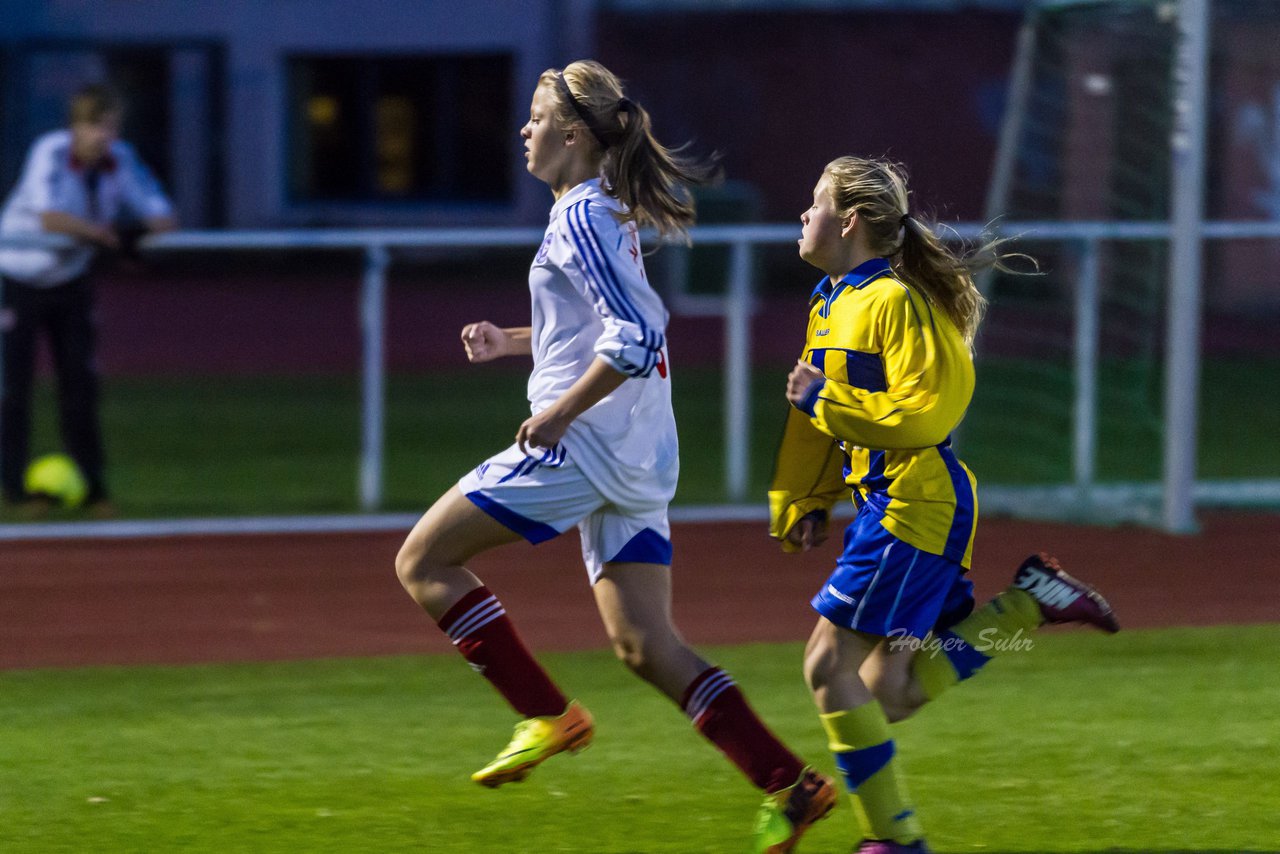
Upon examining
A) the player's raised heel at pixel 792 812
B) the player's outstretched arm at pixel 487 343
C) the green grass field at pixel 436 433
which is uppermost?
the player's outstretched arm at pixel 487 343

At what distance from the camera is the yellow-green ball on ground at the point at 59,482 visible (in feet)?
34.2

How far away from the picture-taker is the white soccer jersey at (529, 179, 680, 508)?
14.3 ft

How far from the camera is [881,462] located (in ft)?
14.3

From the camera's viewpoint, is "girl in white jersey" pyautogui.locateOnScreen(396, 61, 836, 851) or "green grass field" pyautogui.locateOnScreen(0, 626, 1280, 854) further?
"green grass field" pyautogui.locateOnScreen(0, 626, 1280, 854)

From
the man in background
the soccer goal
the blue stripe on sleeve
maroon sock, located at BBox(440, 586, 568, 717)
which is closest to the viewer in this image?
the blue stripe on sleeve

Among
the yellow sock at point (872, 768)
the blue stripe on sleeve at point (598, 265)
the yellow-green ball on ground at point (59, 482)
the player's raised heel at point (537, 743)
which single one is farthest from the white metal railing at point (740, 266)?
the yellow sock at point (872, 768)

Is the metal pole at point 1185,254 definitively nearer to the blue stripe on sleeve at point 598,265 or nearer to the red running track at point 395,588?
the red running track at point 395,588

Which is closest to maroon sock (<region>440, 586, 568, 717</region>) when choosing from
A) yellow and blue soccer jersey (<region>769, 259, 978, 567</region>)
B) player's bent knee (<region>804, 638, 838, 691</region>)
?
player's bent knee (<region>804, 638, 838, 691</region>)

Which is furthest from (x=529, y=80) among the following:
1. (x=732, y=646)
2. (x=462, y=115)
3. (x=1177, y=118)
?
(x=732, y=646)

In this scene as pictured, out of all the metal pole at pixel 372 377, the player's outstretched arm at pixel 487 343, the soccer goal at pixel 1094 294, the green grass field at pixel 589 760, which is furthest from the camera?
the metal pole at pixel 372 377

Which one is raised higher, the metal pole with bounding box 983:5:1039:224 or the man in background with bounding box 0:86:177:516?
the metal pole with bounding box 983:5:1039:224

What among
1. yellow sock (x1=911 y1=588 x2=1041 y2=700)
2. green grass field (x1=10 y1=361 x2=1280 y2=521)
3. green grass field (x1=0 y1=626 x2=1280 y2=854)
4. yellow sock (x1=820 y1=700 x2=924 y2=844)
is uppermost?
yellow sock (x1=911 y1=588 x2=1041 y2=700)

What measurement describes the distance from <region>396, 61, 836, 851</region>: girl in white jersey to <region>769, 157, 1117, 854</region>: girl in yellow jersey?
0.81ft

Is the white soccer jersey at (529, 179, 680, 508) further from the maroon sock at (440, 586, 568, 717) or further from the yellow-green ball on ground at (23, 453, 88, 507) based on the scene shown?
the yellow-green ball on ground at (23, 453, 88, 507)
